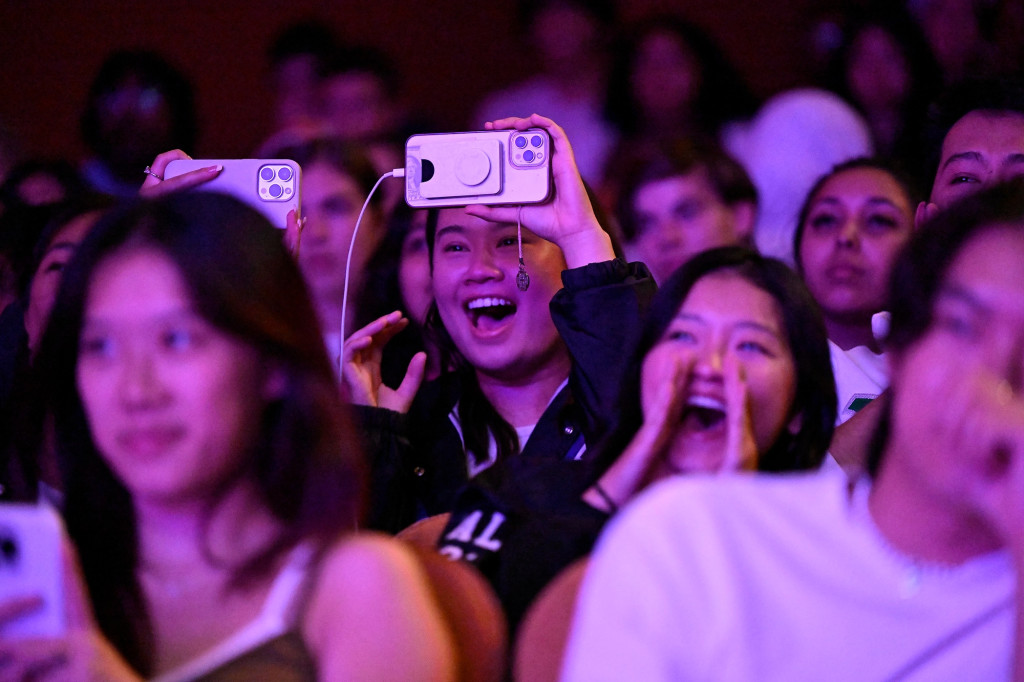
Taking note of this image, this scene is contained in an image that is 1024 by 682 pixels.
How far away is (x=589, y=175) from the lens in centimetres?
341

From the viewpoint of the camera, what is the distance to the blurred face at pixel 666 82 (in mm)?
3188

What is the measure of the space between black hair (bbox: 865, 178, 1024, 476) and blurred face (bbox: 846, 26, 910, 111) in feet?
7.11

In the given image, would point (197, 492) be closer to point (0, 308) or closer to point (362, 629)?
point (362, 629)

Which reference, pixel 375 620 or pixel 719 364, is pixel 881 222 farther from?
pixel 375 620

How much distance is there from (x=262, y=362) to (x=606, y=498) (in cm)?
49

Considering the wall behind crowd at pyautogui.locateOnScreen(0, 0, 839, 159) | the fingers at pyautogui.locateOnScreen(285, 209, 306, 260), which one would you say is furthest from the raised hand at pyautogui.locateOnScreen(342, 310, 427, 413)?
the wall behind crowd at pyautogui.locateOnScreen(0, 0, 839, 159)

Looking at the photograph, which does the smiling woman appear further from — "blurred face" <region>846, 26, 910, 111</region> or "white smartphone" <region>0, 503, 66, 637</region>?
"blurred face" <region>846, 26, 910, 111</region>

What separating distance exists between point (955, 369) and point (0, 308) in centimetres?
200

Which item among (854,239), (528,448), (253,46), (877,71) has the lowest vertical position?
(528,448)

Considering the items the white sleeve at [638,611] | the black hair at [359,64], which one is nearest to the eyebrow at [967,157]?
the white sleeve at [638,611]

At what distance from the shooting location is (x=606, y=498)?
4.58 feet

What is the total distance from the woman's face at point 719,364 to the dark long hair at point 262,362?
0.50 m

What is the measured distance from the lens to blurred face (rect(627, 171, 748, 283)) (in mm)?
2629

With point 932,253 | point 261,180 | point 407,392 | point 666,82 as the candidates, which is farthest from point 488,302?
point 666,82
